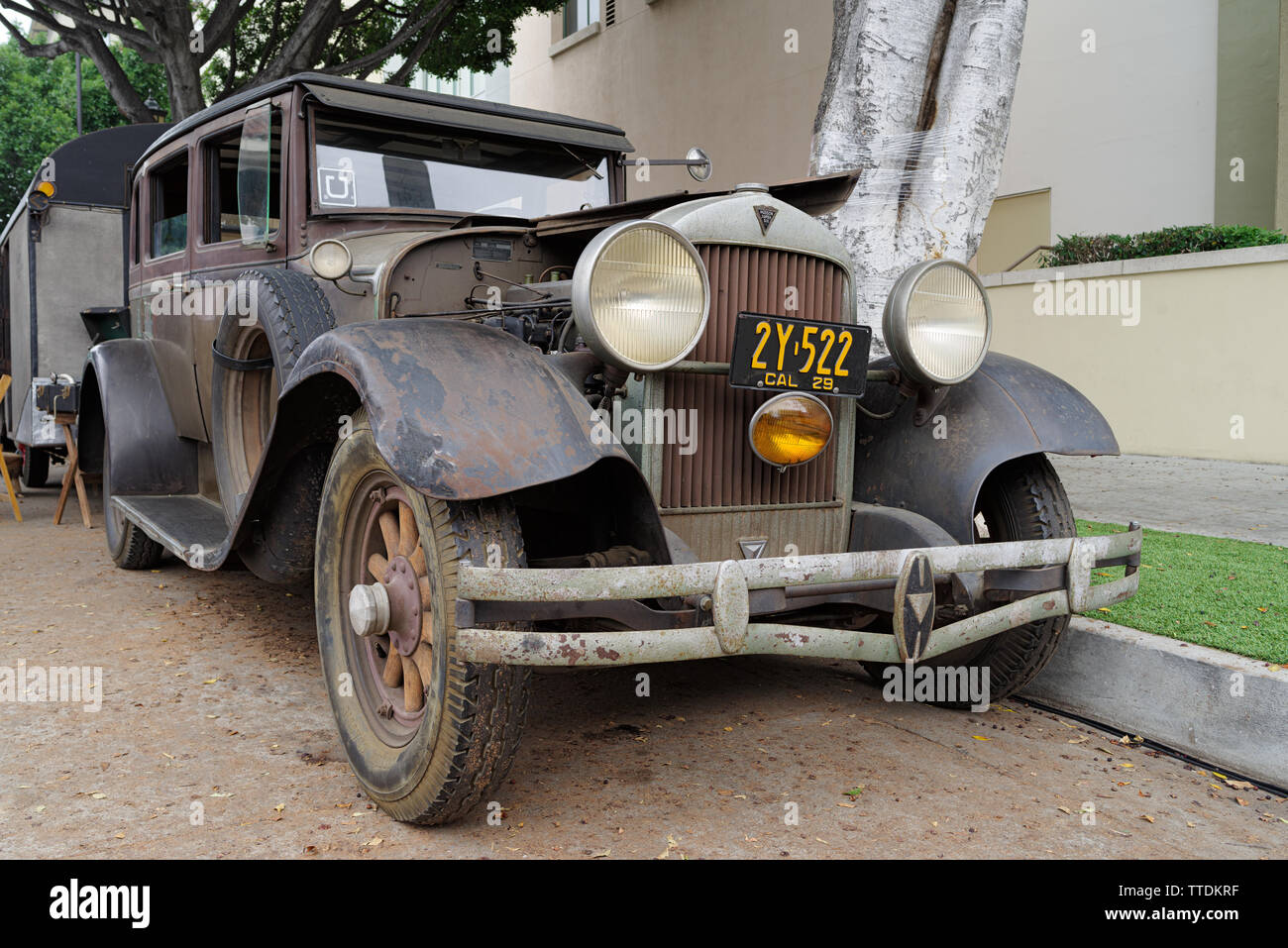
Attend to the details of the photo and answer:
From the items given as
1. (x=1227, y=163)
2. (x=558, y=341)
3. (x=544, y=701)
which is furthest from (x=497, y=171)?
(x=1227, y=163)

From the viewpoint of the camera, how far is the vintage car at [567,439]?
7.24 feet

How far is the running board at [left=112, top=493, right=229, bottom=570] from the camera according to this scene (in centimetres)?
360

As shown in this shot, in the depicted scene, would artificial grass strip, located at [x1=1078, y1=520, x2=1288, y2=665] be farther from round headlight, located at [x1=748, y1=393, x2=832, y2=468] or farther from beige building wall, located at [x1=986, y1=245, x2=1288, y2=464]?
beige building wall, located at [x1=986, y1=245, x2=1288, y2=464]

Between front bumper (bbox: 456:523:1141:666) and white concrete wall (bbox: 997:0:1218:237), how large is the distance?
9.12 meters

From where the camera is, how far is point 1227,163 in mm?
9805

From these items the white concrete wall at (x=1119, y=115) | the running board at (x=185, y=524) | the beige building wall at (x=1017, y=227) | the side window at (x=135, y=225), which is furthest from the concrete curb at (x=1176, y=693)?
the beige building wall at (x=1017, y=227)

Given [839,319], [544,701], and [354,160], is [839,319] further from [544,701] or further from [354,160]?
[354,160]

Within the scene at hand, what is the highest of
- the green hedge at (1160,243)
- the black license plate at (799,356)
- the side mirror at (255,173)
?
the green hedge at (1160,243)

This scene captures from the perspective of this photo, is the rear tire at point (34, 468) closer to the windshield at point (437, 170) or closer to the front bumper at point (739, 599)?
the windshield at point (437, 170)

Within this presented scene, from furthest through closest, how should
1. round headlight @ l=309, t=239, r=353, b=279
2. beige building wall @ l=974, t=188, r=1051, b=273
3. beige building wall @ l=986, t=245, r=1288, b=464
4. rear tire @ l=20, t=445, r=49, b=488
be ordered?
beige building wall @ l=974, t=188, r=1051, b=273, rear tire @ l=20, t=445, r=49, b=488, beige building wall @ l=986, t=245, r=1288, b=464, round headlight @ l=309, t=239, r=353, b=279

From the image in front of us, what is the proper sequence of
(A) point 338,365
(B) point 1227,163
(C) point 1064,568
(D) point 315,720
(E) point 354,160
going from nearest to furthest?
(A) point 338,365
(C) point 1064,568
(D) point 315,720
(E) point 354,160
(B) point 1227,163

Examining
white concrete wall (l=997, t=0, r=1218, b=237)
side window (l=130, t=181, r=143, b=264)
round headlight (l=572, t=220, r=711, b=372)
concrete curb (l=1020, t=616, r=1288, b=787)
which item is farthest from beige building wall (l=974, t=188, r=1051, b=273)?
round headlight (l=572, t=220, r=711, b=372)

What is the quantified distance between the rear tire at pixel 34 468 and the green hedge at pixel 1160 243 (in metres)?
9.20

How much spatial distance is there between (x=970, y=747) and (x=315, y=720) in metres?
1.99
